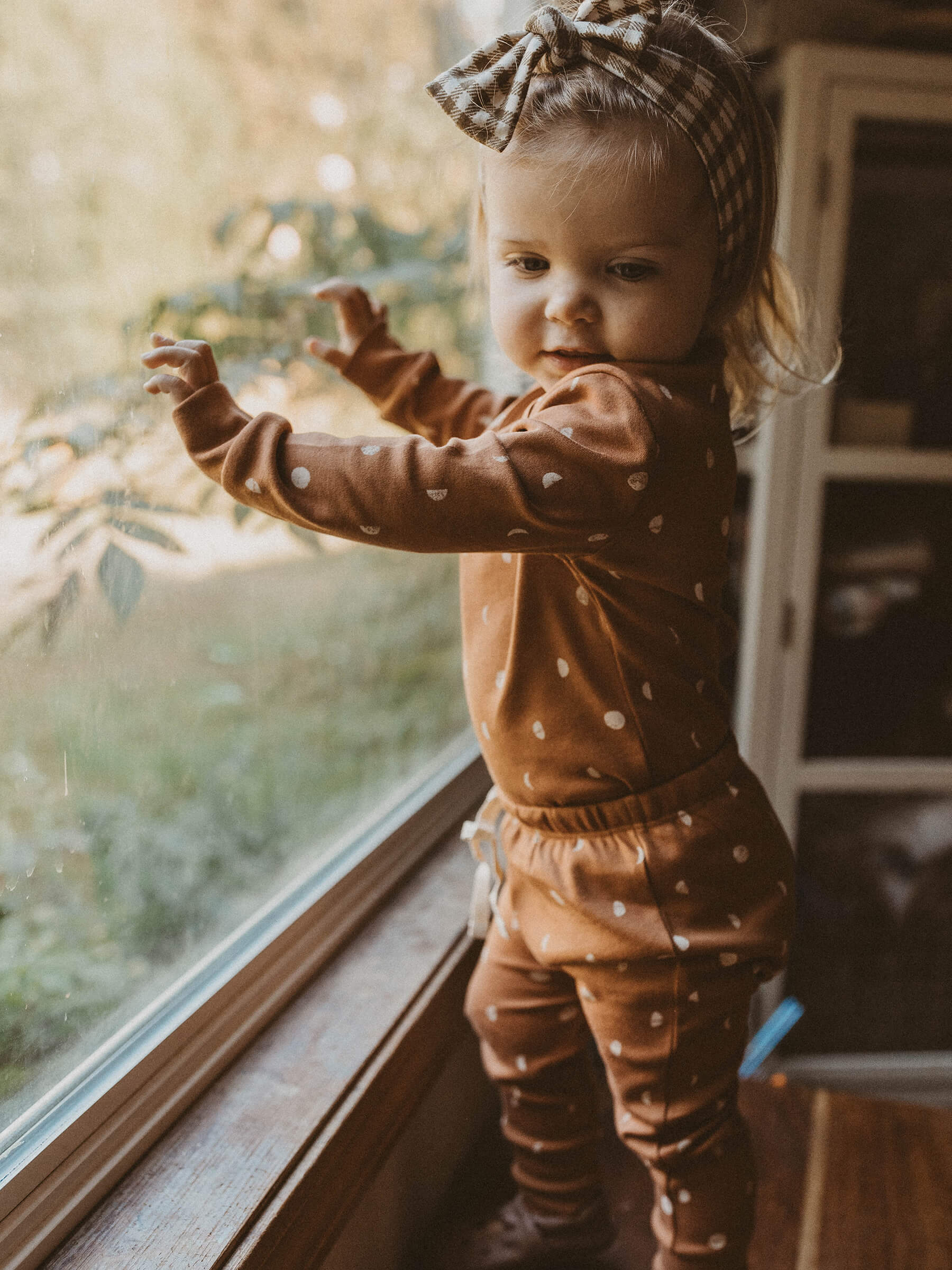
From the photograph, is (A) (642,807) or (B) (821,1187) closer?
(A) (642,807)

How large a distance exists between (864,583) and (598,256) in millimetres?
983

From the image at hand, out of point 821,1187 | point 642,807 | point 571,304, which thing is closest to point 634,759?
point 642,807

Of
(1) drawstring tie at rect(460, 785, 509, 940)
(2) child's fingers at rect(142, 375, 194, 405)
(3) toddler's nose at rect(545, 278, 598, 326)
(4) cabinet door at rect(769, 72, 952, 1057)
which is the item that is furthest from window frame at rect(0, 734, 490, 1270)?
(4) cabinet door at rect(769, 72, 952, 1057)

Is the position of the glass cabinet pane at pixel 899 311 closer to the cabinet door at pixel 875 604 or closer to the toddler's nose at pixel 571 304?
the cabinet door at pixel 875 604

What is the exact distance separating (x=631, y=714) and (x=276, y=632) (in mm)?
369

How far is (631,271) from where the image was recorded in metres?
0.61

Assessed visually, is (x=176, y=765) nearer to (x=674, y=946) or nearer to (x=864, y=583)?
(x=674, y=946)

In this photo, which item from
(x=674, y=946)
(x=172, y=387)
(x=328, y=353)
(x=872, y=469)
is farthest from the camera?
(x=872, y=469)

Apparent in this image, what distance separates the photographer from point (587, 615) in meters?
0.69

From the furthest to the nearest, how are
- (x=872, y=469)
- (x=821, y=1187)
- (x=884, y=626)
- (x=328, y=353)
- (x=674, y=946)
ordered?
(x=884, y=626) → (x=872, y=469) → (x=821, y=1187) → (x=328, y=353) → (x=674, y=946)

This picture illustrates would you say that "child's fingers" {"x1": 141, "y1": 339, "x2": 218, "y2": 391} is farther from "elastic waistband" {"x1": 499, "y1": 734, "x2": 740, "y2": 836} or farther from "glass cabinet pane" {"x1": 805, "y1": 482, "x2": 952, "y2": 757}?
"glass cabinet pane" {"x1": 805, "y1": 482, "x2": 952, "y2": 757}

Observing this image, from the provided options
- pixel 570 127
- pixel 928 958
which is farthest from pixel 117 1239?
pixel 928 958

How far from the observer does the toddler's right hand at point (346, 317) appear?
0.81m

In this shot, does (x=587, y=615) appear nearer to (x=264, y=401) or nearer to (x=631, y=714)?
(x=631, y=714)
